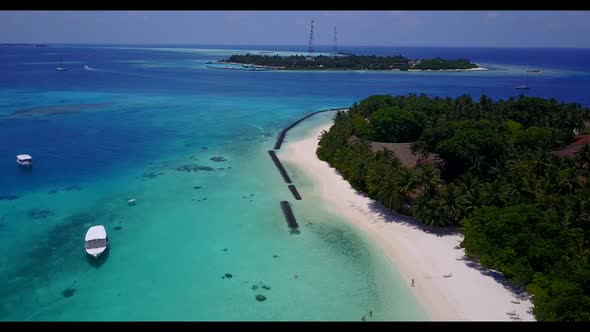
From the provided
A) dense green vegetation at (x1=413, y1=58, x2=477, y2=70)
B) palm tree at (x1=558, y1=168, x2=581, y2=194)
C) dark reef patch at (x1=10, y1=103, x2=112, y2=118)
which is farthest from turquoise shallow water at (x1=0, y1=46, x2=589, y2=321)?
dense green vegetation at (x1=413, y1=58, x2=477, y2=70)

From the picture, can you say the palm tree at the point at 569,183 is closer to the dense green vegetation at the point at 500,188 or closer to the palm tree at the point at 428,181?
the dense green vegetation at the point at 500,188

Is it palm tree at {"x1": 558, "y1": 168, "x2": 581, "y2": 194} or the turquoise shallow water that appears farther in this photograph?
palm tree at {"x1": 558, "y1": 168, "x2": 581, "y2": 194}

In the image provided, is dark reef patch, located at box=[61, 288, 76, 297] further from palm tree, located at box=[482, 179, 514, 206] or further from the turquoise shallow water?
palm tree, located at box=[482, 179, 514, 206]

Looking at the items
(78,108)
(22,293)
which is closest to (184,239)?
(22,293)

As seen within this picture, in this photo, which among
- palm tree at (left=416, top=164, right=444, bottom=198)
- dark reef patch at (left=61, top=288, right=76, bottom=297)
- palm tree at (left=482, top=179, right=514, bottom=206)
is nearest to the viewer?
dark reef patch at (left=61, top=288, right=76, bottom=297)

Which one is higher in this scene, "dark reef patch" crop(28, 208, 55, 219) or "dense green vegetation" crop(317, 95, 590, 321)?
"dense green vegetation" crop(317, 95, 590, 321)
